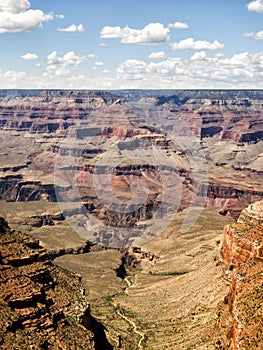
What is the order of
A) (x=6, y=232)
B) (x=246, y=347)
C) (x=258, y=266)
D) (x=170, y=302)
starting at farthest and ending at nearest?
(x=170, y=302) < (x=6, y=232) < (x=258, y=266) < (x=246, y=347)

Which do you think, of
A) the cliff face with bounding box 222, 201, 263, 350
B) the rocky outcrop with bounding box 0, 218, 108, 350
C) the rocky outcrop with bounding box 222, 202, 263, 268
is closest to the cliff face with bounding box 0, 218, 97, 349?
the rocky outcrop with bounding box 0, 218, 108, 350

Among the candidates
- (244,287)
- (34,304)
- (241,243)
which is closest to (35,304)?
(34,304)

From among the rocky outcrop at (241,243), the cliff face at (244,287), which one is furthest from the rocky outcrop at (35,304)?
the rocky outcrop at (241,243)

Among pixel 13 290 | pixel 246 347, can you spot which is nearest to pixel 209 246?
pixel 13 290

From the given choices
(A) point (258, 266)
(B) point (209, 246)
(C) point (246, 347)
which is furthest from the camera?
(B) point (209, 246)

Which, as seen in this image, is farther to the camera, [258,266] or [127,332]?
[127,332]

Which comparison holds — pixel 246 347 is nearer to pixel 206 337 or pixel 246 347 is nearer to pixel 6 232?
pixel 206 337

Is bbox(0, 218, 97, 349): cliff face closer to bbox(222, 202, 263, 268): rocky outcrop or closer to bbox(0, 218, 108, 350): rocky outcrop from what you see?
bbox(0, 218, 108, 350): rocky outcrop
